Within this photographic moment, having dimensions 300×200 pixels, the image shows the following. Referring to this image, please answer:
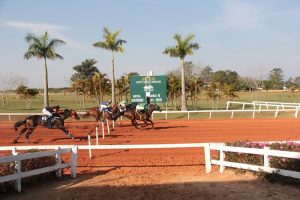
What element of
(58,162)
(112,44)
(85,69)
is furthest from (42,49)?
(85,69)

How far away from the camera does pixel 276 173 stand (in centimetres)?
952

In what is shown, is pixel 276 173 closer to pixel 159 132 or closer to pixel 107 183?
pixel 107 183

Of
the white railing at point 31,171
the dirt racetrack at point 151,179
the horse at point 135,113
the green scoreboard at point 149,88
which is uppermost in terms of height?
the green scoreboard at point 149,88

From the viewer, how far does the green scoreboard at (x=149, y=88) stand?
2628cm

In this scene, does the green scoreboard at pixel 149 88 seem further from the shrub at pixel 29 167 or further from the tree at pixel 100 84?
the tree at pixel 100 84

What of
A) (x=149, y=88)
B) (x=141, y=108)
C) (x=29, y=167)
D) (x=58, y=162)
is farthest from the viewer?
(x=149, y=88)

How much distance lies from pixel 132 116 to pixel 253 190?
49.0 feet

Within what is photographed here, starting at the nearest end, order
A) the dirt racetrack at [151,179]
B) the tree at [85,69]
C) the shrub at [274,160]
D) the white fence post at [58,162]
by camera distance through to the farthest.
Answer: the dirt racetrack at [151,179], the shrub at [274,160], the white fence post at [58,162], the tree at [85,69]

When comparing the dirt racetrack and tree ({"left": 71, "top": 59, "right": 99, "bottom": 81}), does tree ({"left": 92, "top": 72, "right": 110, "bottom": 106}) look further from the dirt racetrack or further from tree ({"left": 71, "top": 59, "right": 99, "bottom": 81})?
tree ({"left": 71, "top": 59, "right": 99, "bottom": 81})

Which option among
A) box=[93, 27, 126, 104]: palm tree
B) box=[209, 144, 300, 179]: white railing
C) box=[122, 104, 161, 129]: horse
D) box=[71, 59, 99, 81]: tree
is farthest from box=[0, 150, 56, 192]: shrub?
box=[71, 59, 99, 81]: tree

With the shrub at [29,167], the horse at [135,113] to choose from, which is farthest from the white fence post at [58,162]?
the horse at [135,113]

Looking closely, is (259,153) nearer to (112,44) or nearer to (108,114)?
(108,114)

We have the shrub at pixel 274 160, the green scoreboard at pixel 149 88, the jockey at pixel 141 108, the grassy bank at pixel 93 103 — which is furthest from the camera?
the grassy bank at pixel 93 103

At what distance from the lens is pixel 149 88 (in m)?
26.4
